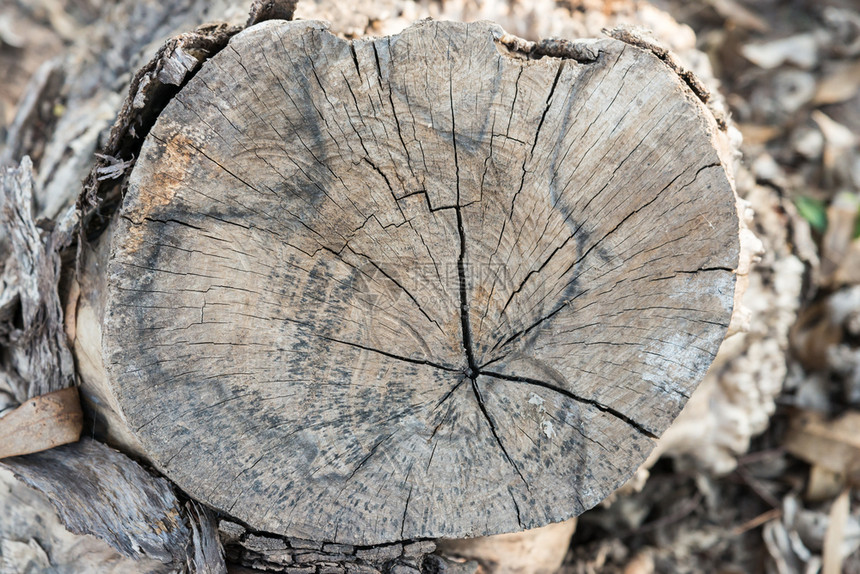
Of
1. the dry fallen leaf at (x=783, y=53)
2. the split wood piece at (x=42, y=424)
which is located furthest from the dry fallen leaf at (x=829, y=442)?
the split wood piece at (x=42, y=424)

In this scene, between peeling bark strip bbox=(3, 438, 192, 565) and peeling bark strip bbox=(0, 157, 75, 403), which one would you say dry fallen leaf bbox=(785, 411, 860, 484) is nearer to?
peeling bark strip bbox=(3, 438, 192, 565)

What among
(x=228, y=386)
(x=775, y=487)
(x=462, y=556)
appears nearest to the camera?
(x=228, y=386)

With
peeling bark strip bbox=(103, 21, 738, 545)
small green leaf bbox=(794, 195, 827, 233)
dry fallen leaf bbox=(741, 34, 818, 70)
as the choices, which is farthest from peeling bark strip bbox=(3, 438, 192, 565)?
dry fallen leaf bbox=(741, 34, 818, 70)

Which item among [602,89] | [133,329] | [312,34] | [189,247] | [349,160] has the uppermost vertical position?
[312,34]

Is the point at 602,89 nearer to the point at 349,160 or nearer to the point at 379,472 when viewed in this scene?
the point at 349,160

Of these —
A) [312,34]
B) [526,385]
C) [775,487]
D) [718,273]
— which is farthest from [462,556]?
[775,487]

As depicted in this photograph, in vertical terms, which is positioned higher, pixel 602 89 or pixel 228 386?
pixel 602 89

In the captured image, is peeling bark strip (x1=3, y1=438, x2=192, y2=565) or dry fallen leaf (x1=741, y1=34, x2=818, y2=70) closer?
peeling bark strip (x1=3, y1=438, x2=192, y2=565)
